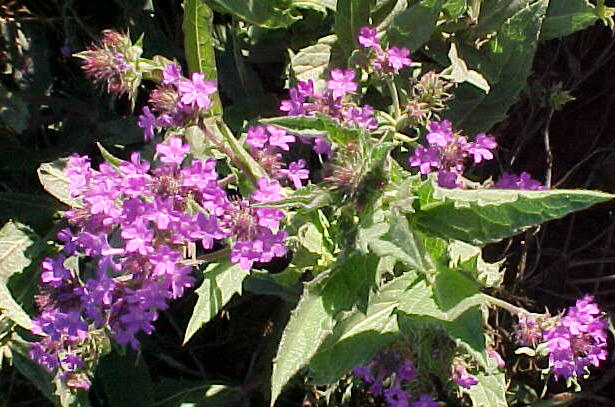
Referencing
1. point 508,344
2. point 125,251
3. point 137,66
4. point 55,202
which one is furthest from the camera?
point 508,344

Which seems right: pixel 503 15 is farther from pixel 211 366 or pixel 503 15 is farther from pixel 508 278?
pixel 211 366

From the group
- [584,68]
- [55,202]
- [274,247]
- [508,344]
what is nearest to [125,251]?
[274,247]

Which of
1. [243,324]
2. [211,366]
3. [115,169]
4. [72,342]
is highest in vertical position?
[115,169]

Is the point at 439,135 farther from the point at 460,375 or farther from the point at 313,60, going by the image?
the point at 460,375

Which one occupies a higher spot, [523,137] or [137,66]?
[137,66]

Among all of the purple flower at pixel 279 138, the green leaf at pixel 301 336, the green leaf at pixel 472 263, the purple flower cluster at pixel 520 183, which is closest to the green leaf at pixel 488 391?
the green leaf at pixel 472 263

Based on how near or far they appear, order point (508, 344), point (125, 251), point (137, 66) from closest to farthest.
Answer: point (125, 251) → point (137, 66) → point (508, 344)

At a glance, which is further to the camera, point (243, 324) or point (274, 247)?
point (243, 324)
